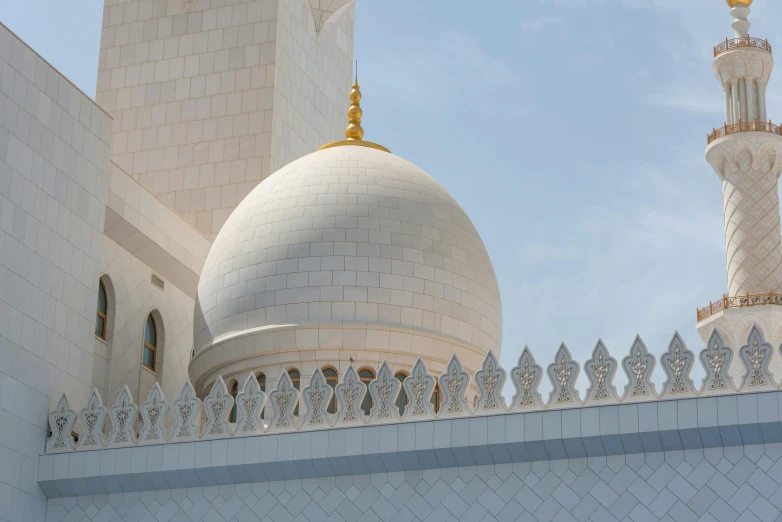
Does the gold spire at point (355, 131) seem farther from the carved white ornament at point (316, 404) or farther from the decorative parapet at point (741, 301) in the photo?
the decorative parapet at point (741, 301)

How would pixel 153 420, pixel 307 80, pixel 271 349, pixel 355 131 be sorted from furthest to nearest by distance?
pixel 307 80, pixel 355 131, pixel 271 349, pixel 153 420

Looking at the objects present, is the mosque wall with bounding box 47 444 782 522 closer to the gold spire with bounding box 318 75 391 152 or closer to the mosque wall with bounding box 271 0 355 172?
the gold spire with bounding box 318 75 391 152

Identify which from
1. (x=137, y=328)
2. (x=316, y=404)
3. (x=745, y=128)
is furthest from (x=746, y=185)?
(x=316, y=404)

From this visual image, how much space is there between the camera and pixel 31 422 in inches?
632

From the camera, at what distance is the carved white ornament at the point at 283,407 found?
50.8 feet

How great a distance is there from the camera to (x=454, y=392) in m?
14.9

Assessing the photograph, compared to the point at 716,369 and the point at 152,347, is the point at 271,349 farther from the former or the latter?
the point at 716,369

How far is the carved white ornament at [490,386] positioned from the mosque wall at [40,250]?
5.26m

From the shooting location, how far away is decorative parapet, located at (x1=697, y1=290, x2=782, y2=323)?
81.6 ft

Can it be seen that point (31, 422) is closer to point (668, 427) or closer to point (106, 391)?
point (106, 391)

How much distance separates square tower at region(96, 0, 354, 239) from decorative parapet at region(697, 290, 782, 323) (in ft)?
26.0

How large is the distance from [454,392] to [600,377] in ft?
5.29

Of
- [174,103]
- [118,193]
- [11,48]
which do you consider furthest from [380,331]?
[174,103]

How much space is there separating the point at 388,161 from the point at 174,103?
5.81 meters
